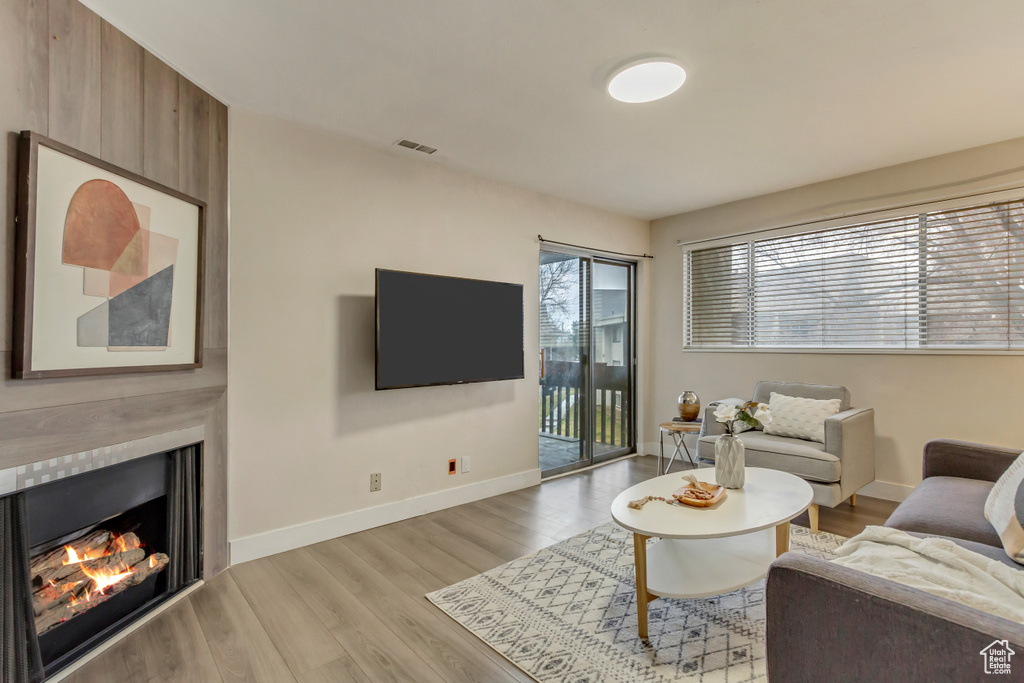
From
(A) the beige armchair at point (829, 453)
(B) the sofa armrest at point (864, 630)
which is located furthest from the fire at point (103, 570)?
(A) the beige armchair at point (829, 453)

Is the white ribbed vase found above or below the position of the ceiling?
below

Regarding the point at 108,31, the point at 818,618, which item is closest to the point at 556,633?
the point at 818,618

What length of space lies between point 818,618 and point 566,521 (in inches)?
87.8

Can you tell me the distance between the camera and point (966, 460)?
8.11 ft

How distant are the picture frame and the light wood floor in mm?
1089

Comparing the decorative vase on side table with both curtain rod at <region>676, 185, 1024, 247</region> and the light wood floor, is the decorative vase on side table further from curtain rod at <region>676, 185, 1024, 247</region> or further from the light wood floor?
curtain rod at <region>676, 185, 1024, 247</region>

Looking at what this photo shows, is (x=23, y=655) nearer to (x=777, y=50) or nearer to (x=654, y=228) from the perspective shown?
(x=777, y=50)

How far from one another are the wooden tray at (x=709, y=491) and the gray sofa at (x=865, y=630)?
94cm

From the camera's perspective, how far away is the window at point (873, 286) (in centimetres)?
325

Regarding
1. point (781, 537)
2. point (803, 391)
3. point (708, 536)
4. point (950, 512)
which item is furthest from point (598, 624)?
point (803, 391)

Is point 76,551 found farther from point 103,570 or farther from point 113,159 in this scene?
point 113,159

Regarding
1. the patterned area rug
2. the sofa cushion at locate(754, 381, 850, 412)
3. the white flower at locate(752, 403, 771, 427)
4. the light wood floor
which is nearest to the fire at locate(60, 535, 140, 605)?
the light wood floor

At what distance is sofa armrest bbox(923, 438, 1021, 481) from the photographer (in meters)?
2.37

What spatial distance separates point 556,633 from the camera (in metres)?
1.98
